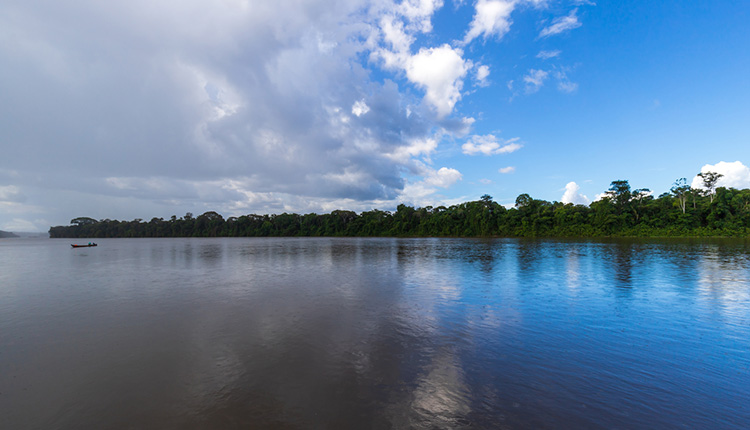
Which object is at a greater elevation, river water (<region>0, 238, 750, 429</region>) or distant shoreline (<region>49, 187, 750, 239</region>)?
distant shoreline (<region>49, 187, 750, 239</region>)

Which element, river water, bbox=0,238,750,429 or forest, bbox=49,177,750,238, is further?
forest, bbox=49,177,750,238

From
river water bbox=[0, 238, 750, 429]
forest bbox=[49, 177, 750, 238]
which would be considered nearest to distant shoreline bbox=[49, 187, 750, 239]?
forest bbox=[49, 177, 750, 238]

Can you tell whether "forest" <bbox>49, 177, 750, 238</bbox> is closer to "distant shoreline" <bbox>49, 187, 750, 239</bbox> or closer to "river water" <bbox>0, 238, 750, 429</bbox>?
"distant shoreline" <bbox>49, 187, 750, 239</bbox>

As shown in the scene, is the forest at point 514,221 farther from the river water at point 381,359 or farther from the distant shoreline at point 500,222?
the river water at point 381,359

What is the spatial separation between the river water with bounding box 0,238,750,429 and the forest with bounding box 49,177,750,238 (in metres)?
93.4

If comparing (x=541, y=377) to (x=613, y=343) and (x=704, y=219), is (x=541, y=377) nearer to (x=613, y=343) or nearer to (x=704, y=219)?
(x=613, y=343)

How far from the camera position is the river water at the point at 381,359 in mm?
5605

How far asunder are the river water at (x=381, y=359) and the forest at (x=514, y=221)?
9344cm

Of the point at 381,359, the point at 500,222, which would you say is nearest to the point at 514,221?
the point at 500,222

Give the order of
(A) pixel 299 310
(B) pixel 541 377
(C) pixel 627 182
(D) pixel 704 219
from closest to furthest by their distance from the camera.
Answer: (B) pixel 541 377
(A) pixel 299 310
(D) pixel 704 219
(C) pixel 627 182

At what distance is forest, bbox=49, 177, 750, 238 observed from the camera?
81.4m

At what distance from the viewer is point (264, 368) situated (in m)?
7.54

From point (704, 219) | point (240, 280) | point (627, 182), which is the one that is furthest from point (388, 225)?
point (240, 280)

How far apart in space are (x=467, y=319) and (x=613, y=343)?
174 inches
